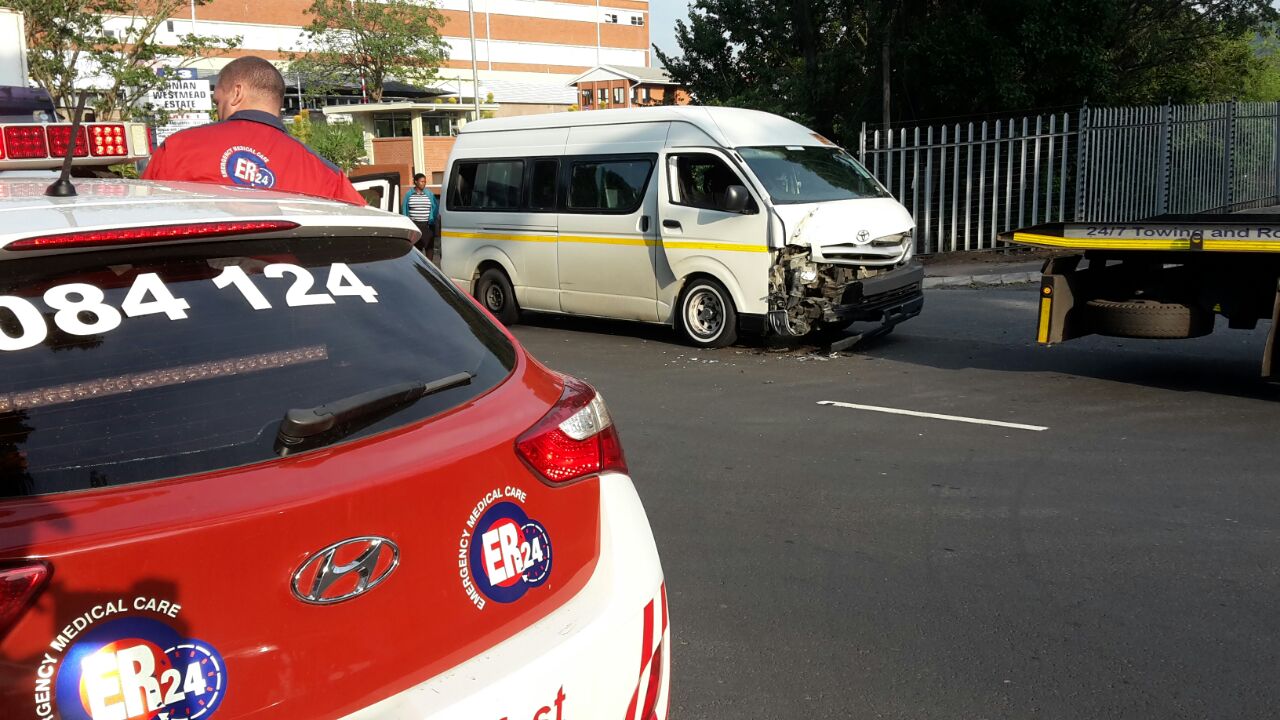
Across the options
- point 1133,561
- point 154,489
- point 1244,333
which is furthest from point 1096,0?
point 154,489

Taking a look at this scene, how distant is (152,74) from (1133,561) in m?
21.5

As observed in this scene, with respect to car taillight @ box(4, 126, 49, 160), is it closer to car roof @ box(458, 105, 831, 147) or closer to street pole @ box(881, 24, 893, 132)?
car roof @ box(458, 105, 831, 147)

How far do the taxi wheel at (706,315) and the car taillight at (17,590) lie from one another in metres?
9.21

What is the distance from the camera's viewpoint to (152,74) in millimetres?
21828

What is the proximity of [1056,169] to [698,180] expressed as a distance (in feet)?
29.0

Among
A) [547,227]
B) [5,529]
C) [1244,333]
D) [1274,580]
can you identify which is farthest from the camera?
[547,227]

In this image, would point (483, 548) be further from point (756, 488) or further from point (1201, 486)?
point (1201, 486)

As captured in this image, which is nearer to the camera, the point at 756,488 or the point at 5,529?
the point at 5,529

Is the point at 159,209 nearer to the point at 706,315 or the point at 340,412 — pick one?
the point at 340,412

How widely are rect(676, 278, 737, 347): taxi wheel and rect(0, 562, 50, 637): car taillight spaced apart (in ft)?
30.2

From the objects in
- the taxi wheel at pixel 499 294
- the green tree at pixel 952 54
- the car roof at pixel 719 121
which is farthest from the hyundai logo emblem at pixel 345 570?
the green tree at pixel 952 54

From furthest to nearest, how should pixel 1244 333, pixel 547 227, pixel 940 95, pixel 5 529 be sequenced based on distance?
pixel 940 95 < pixel 547 227 < pixel 1244 333 < pixel 5 529

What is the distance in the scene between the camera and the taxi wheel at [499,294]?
12.7m

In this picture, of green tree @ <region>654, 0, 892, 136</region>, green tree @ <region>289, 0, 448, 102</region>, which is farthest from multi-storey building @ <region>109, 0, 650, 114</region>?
green tree @ <region>654, 0, 892, 136</region>
